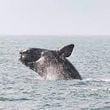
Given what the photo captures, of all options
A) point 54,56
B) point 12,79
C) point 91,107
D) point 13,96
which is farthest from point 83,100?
point 12,79

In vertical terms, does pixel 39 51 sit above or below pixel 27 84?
above

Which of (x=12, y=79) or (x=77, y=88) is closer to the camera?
(x=77, y=88)

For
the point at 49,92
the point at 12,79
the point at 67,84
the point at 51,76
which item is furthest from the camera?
the point at 12,79

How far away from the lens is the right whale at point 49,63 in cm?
→ 2750

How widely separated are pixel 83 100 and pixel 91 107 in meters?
1.57

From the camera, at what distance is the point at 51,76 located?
2873 cm

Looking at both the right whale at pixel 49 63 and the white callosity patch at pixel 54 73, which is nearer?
the right whale at pixel 49 63

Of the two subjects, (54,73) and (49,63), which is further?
(54,73)

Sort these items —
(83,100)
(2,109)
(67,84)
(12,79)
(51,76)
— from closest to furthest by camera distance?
(2,109) → (83,100) → (67,84) → (51,76) → (12,79)

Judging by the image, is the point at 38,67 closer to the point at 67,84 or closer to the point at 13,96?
the point at 67,84

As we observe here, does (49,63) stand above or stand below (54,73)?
above

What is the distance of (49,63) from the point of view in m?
27.8

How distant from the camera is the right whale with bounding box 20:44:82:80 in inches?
1083

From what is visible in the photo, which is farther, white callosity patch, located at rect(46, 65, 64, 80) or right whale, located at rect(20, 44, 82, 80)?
white callosity patch, located at rect(46, 65, 64, 80)
